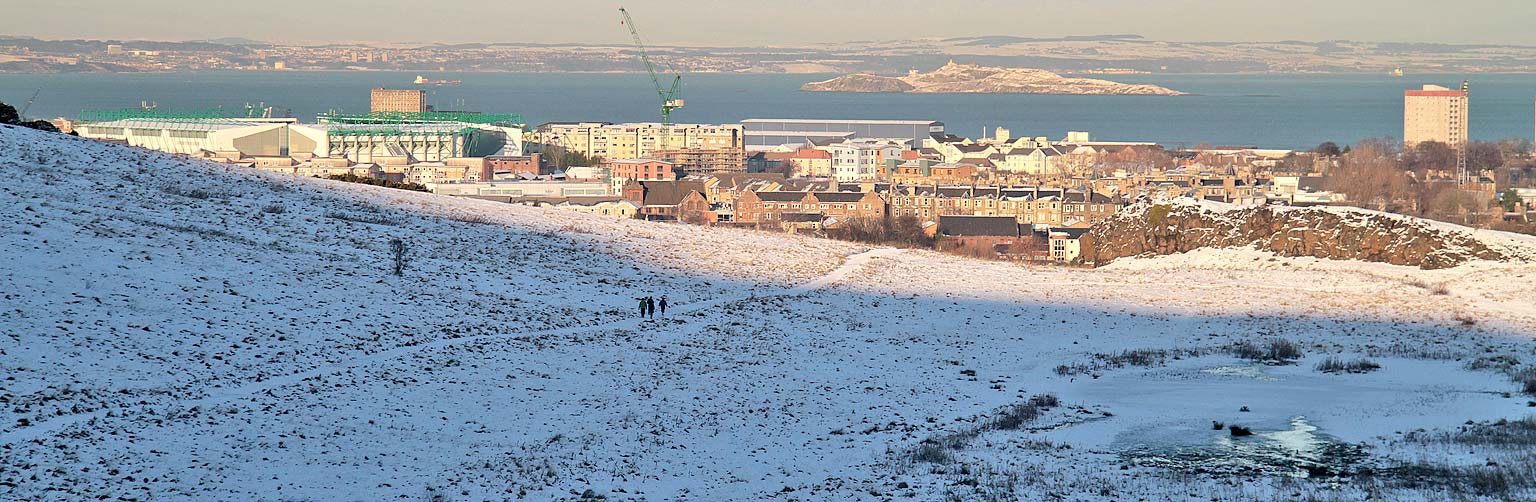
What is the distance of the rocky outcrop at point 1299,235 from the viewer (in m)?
31.2

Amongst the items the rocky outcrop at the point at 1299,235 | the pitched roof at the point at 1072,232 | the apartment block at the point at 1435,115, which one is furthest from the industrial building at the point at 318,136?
the apartment block at the point at 1435,115

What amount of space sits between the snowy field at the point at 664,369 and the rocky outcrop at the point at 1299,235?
3.48ft

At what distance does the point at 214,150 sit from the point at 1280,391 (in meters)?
92.2

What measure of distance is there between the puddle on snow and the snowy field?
0.16 ft

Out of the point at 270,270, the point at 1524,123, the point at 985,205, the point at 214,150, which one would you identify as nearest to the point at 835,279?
the point at 270,270

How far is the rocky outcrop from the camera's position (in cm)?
3123

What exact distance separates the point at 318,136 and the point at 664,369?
308ft

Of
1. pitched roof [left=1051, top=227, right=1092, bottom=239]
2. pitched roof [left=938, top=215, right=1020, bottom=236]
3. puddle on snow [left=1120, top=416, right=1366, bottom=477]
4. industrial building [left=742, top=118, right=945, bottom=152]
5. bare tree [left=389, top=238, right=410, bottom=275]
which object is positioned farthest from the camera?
industrial building [left=742, top=118, right=945, bottom=152]

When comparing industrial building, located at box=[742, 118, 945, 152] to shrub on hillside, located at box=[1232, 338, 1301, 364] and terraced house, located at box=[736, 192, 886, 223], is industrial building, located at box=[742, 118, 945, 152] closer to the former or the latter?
terraced house, located at box=[736, 192, 886, 223]

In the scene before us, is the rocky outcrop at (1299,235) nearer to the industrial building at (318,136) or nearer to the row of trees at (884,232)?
the row of trees at (884,232)

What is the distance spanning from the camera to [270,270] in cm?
2270

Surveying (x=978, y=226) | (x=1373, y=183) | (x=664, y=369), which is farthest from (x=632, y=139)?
(x=664, y=369)

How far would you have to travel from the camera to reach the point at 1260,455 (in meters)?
14.9

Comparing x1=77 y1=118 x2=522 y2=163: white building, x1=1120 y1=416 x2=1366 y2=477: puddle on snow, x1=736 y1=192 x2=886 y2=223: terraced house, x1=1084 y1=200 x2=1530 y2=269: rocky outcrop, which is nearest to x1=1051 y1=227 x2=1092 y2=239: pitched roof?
x1=736 y1=192 x2=886 y2=223: terraced house
